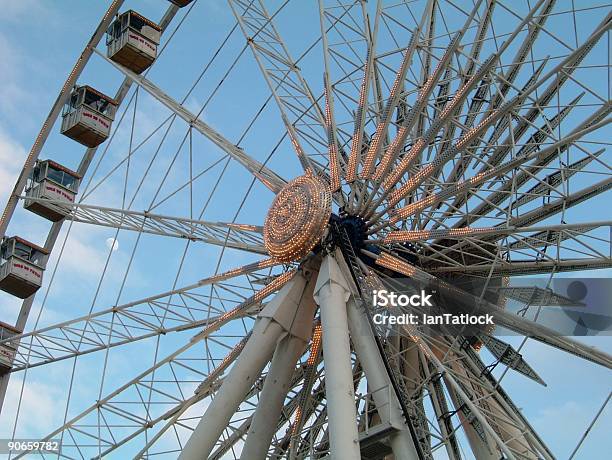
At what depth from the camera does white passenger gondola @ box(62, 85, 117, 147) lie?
2853 cm

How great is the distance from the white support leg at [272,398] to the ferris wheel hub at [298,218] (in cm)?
178

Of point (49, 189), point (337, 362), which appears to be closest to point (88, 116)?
point (49, 189)

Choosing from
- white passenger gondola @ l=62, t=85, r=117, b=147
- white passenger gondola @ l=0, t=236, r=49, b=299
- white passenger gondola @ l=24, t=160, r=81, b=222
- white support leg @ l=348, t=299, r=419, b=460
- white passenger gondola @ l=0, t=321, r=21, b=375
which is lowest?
white support leg @ l=348, t=299, r=419, b=460

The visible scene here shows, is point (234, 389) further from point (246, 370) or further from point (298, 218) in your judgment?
point (298, 218)

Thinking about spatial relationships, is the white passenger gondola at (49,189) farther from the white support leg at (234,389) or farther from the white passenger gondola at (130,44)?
the white support leg at (234,389)

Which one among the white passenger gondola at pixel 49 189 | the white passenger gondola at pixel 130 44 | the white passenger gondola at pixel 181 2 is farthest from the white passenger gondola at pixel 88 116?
the white passenger gondola at pixel 181 2

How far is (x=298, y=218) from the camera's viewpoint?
19.6 meters

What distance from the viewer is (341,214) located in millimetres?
20250

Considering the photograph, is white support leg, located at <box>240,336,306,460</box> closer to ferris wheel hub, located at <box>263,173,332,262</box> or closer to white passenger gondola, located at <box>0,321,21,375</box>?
ferris wheel hub, located at <box>263,173,332,262</box>

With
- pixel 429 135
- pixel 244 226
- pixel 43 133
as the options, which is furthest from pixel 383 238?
pixel 43 133

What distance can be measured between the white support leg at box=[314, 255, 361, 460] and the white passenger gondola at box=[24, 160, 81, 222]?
11.1 metres

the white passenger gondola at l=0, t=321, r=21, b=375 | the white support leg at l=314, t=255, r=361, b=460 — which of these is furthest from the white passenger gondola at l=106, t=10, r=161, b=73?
the white support leg at l=314, t=255, r=361, b=460

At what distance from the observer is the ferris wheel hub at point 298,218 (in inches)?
765

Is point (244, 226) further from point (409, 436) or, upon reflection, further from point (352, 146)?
point (409, 436)
